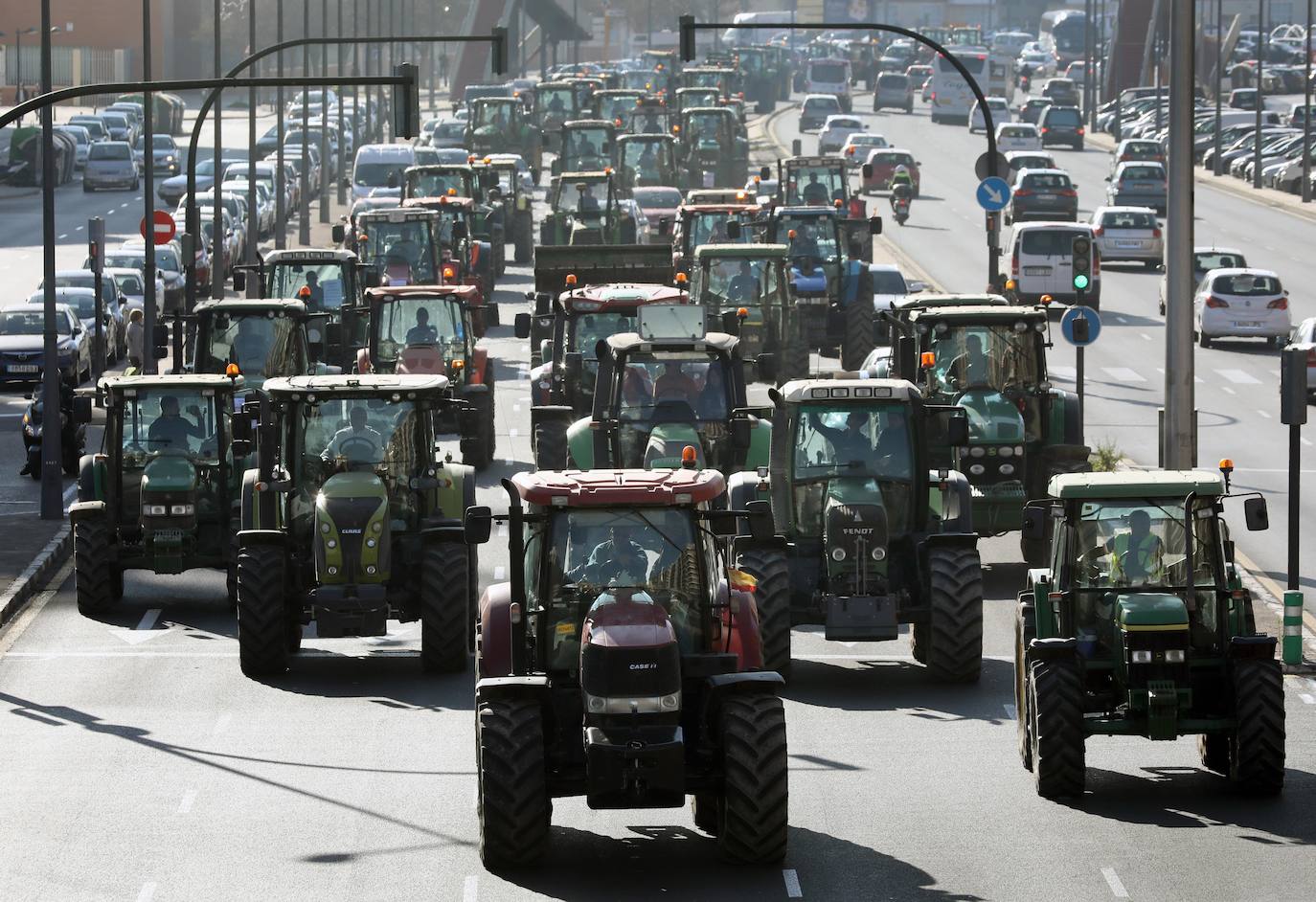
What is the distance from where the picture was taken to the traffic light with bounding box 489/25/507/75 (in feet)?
134

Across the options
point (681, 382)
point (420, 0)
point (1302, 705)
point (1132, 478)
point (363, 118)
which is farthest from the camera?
point (420, 0)

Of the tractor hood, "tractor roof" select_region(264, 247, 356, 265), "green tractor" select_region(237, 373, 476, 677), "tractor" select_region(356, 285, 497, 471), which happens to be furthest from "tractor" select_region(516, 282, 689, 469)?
"green tractor" select_region(237, 373, 476, 677)

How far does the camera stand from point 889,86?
121875mm

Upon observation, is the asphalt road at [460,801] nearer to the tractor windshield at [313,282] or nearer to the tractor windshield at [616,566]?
the tractor windshield at [616,566]

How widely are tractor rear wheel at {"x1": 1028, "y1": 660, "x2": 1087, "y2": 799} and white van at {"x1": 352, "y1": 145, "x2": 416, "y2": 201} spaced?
58126mm

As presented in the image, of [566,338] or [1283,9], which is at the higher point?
[1283,9]

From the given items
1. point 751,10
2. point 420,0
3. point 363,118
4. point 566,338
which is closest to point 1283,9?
point 751,10

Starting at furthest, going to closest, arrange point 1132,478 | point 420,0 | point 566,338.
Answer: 1. point 420,0
2. point 566,338
3. point 1132,478

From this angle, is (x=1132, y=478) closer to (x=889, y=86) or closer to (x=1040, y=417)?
(x=1040, y=417)

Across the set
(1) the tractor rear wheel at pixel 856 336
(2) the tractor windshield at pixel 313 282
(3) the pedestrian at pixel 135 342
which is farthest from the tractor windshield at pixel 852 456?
(3) the pedestrian at pixel 135 342

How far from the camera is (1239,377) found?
153 ft

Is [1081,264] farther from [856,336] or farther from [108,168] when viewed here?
[108,168]

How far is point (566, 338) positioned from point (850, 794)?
16637 mm

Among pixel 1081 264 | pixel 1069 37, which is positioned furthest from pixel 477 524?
pixel 1069 37
